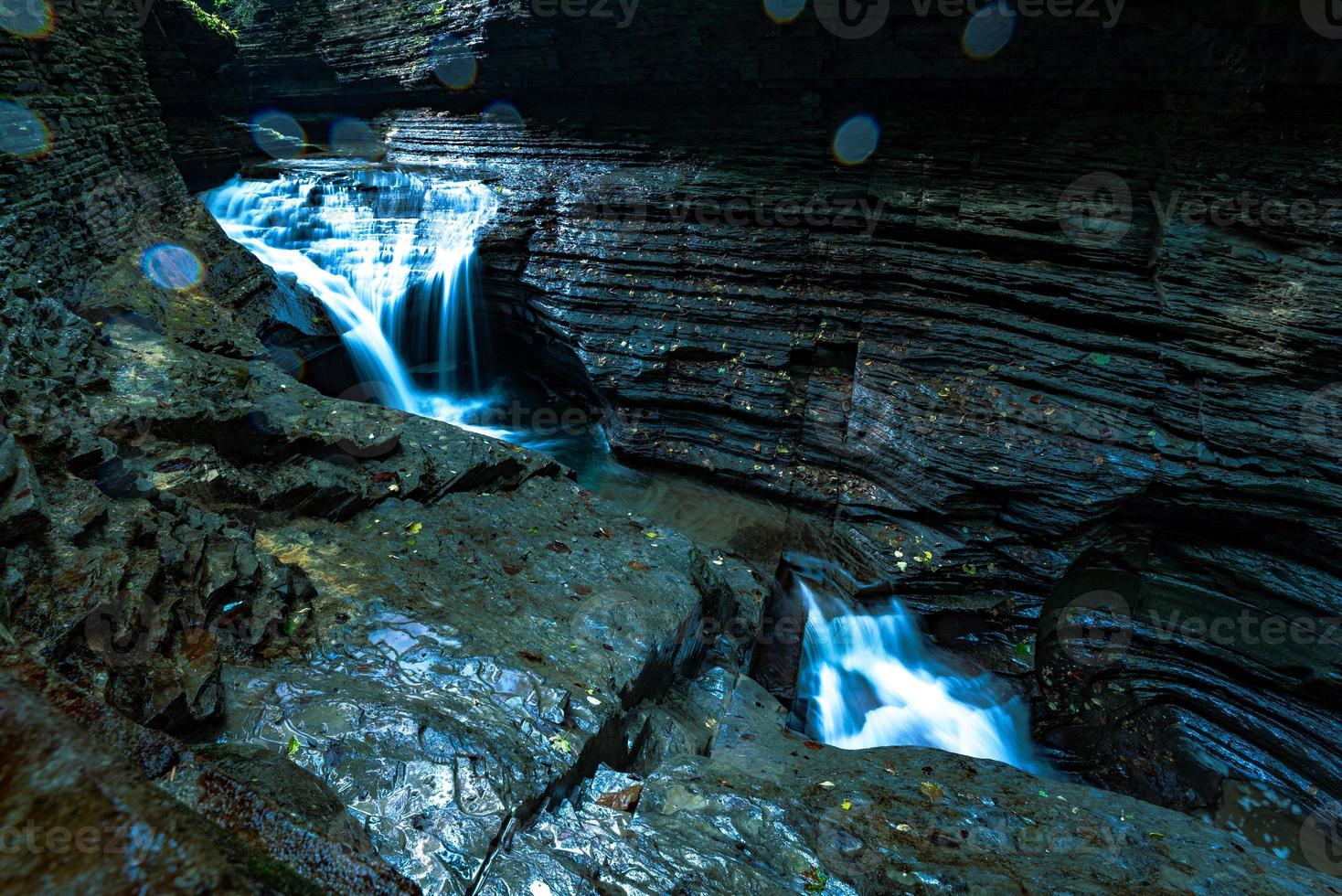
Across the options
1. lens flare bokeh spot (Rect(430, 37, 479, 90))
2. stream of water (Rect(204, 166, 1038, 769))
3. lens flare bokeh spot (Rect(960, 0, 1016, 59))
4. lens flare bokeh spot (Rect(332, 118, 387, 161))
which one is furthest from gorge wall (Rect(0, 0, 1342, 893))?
lens flare bokeh spot (Rect(332, 118, 387, 161))

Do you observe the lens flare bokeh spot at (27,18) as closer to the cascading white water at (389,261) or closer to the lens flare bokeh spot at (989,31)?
the cascading white water at (389,261)

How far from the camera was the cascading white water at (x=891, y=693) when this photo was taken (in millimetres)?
5938

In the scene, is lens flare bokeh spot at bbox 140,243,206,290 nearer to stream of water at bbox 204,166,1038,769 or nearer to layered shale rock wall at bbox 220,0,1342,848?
stream of water at bbox 204,166,1038,769

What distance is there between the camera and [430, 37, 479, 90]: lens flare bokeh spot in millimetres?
12391

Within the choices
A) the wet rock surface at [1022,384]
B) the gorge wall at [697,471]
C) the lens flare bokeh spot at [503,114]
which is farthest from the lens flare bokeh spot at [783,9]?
the lens flare bokeh spot at [503,114]

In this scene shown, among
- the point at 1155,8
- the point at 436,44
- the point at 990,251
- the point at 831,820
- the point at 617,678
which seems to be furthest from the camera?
the point at 436,44

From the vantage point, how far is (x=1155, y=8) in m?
6.90

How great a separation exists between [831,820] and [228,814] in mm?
2758

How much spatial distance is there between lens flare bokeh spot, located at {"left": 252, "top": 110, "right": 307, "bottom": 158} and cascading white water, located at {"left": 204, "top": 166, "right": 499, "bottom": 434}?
493 cm

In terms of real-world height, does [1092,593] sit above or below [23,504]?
below

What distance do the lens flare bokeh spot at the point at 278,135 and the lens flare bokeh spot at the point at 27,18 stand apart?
28.7ft

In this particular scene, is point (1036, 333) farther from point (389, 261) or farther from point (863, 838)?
point (389, 261)

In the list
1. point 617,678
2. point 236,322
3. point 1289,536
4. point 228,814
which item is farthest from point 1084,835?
point 236,322

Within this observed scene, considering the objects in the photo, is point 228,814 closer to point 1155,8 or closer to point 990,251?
point 990,251
